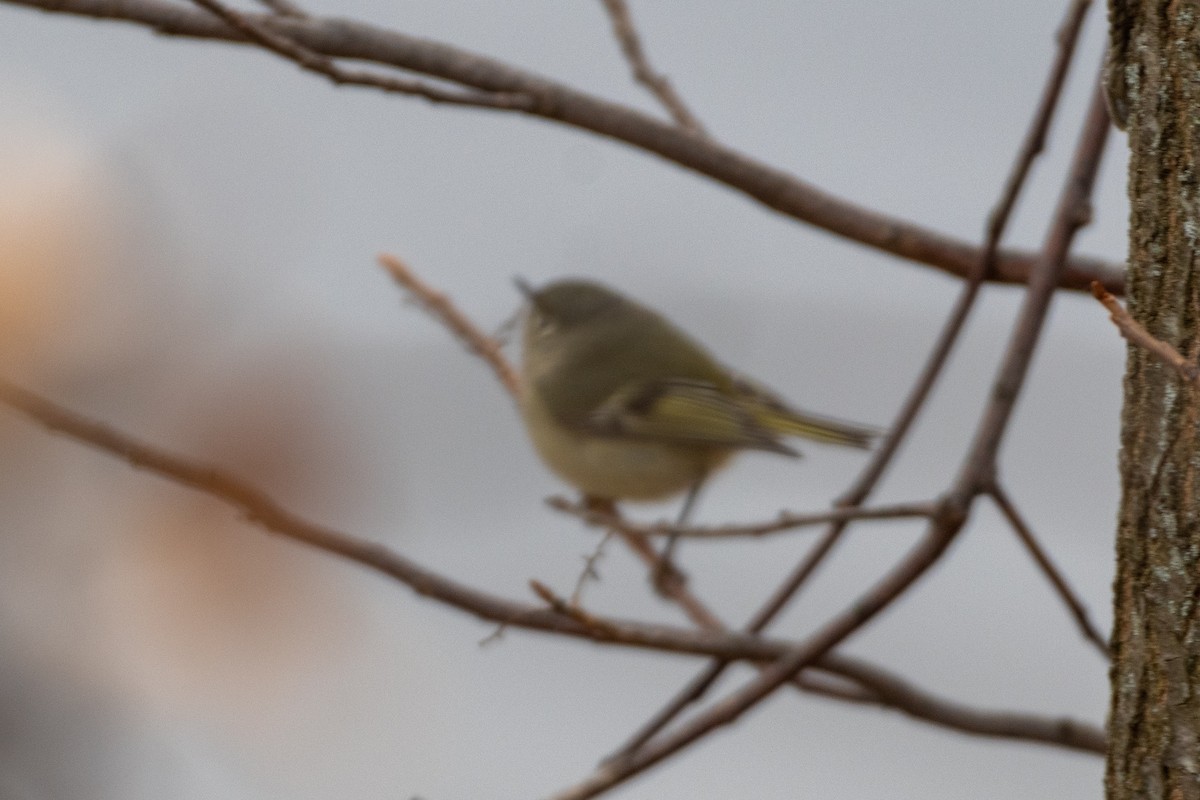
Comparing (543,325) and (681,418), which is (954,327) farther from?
(543,325)

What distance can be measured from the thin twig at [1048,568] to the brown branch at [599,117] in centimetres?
19

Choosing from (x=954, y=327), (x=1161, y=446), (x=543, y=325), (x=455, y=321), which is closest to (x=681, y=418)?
(x=543, y=325)

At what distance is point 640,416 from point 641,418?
0.01 metres

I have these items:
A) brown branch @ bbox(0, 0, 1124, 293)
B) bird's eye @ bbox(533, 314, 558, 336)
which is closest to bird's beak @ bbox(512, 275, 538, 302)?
bird's eye @ bbox(533, 314, 558, 336)

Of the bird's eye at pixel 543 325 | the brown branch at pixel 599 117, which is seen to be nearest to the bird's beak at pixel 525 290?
the bird's eye at pixel 543 325

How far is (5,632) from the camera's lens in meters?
1.30

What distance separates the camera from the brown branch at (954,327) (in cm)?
119

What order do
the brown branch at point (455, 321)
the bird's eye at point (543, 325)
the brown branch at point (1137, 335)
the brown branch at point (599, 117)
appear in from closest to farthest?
the brown branch at point (1137, 335) → the brown branch at point (599, 117) → the brown branch at point (455, 321) → the bird's eye at point (543, 325)

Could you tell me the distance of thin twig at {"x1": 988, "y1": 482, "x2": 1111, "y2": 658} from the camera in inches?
39.6

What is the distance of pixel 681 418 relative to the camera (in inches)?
97.6

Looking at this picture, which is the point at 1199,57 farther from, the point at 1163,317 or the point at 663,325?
the point at 663,325

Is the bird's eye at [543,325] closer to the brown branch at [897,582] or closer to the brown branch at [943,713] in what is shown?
the brown branch at [943,713]

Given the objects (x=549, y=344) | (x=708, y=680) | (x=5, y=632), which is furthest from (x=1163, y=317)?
(x=549, y=344)

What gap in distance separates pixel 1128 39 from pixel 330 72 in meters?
0.54
